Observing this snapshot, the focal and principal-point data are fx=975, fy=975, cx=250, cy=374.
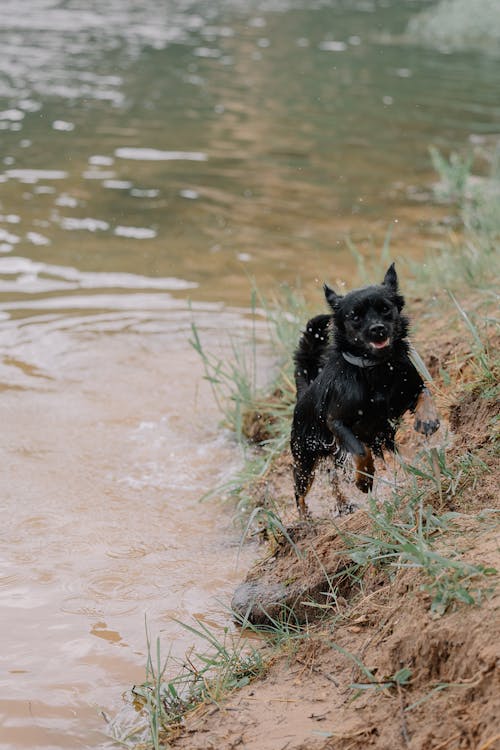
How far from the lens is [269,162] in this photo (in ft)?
44.1

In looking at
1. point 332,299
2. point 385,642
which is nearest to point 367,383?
point 332,299

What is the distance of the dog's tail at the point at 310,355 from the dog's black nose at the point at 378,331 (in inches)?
25.9

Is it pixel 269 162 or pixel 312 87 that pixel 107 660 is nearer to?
pixel 269 162

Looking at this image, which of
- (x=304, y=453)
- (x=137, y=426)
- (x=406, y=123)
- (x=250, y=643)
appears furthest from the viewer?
(x=406, y=123)

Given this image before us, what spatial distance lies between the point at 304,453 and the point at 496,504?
4.33 ft

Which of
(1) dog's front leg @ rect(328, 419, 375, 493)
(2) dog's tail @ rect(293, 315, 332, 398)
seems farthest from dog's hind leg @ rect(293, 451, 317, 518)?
(1) dog's front leg @ rect(328, 419, 375, 493)

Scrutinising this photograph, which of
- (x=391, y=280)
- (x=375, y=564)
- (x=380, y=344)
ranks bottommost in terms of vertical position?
(x=375, y=564)

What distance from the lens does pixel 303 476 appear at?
4.68 meters

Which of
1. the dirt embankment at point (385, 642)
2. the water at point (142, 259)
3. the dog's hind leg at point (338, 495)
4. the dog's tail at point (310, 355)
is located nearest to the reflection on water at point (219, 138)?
the water at point (142, 259)

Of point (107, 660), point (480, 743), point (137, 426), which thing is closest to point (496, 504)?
point (480, 743)

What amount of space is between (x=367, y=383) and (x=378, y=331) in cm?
27

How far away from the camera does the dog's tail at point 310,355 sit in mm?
4738

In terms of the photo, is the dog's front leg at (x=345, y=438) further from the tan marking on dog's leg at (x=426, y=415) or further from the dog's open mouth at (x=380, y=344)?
the dog's open mouth at (x=380, y=344)

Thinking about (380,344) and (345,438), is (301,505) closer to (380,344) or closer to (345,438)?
(345,438)
